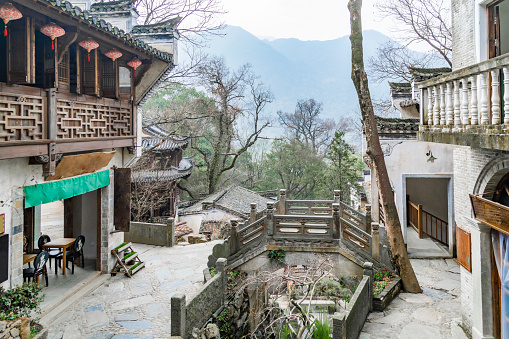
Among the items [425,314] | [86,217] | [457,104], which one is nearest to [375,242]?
[425,314]

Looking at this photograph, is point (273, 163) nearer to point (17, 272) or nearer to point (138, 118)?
point (138, 118)

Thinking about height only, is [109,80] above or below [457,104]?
above

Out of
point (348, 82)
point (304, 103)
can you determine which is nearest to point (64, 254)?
point (304, 103)

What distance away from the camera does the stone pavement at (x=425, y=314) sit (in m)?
7.63

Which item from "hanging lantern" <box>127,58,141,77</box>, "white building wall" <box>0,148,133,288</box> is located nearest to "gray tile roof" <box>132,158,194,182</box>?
"hanging lantern" <box>127,58,141,77</box>

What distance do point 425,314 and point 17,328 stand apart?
301 inches

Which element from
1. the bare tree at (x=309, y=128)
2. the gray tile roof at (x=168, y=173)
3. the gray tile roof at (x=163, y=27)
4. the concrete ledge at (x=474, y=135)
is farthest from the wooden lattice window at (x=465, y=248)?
the bare tree at (x=309, y=128)

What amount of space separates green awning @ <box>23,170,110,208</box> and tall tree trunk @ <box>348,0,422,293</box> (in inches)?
265

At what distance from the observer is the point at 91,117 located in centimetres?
848

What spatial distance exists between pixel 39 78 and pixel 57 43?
3.39 ft

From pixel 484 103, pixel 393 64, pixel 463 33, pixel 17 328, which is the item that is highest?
pixel 393 64

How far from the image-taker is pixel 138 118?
1084 cm

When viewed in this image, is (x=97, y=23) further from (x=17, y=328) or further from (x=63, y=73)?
(x=17, y=328)

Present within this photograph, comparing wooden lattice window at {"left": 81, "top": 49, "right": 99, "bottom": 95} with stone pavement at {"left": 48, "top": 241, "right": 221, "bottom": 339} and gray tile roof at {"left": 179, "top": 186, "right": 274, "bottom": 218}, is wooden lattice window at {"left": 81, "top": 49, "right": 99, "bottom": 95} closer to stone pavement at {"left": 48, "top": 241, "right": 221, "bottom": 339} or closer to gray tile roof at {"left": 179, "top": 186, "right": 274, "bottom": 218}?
stone pavement at {"left": 48, "top": 241, "right": 221, "bottom": 339}
